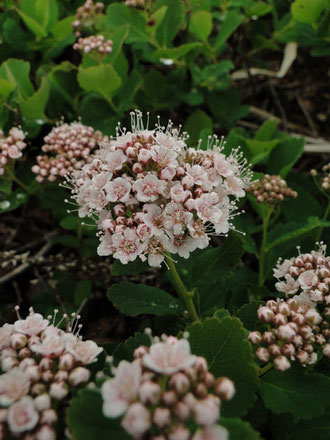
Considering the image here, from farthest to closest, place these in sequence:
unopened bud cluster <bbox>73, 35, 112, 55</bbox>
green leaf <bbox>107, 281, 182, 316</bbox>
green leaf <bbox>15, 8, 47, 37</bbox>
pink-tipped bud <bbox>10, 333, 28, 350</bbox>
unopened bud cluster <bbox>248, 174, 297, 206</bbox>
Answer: green leaf <bbox>15, 8, 47, 37</bbox>, unopened bud cluster <bbox>73, 35, 112, 55</bbox>, unopened bud cluster <bbox>248, 174, 297, 206</bbox>, green leaf <bbox>107, 281, 182, 316</bbox>, pink-tipped bud <bbox>10, 333, 28, 350</bbox>

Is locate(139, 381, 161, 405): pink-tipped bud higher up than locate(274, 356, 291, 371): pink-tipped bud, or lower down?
higher up

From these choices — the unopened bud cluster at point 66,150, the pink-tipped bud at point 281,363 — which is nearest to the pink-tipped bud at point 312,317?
the pink-tipped bud at point 281,363

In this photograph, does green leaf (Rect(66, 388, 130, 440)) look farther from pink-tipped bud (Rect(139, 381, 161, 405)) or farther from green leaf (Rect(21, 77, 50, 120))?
green leaf (Rect(21, 77, 50, 120))

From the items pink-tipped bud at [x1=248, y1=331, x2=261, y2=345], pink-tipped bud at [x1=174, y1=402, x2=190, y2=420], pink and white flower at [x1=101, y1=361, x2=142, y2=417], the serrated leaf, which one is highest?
pink and white flower at [x1=101, y1=361, x2=142, y2=417]

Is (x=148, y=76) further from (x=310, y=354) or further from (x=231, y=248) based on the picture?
(x=310, y=354)

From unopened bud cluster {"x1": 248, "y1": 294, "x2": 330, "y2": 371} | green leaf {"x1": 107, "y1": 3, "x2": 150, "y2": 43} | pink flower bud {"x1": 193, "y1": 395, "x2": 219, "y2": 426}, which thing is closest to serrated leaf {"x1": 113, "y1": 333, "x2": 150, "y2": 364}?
unopened bud cluster {"x1": 248, "y1": 294, "x2": 330, "y2": 371}

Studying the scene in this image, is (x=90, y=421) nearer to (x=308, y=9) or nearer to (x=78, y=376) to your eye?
(x=78, y=376)
